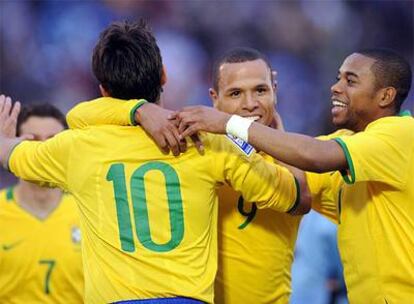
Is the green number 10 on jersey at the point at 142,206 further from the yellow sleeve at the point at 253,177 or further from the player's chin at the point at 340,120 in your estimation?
the player's chin at the point at 340,120

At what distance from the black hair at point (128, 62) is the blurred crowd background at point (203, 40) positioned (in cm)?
737

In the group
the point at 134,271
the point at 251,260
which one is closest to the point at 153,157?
the point at 134,271

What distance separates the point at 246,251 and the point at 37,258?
1.79m

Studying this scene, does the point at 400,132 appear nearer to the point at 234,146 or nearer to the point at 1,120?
the point at 234,146

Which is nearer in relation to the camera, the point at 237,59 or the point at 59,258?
the point at 237,59

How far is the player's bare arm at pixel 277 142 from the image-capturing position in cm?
483

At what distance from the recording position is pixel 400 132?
5051 mm

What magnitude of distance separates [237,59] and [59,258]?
2045mm

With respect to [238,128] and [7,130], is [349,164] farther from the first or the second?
[7,130]

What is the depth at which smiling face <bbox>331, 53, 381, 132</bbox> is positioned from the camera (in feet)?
17.7

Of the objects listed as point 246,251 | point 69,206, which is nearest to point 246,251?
point 246,251

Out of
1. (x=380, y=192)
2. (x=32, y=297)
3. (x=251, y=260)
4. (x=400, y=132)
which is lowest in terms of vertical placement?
(x=32, y=297)

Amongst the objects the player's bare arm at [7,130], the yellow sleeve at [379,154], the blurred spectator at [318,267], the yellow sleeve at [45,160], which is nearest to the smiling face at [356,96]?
the yellow sleeve at [379,154]

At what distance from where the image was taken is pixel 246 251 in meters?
5.63
